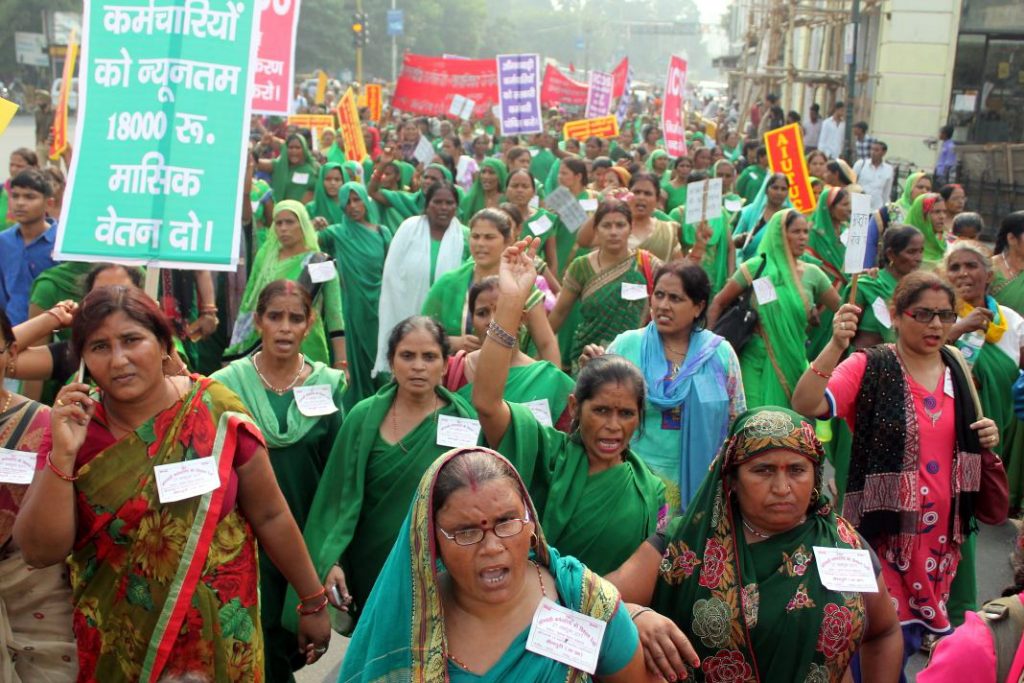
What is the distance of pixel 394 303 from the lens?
7008 mm

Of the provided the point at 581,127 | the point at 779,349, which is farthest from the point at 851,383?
the point at 581,127

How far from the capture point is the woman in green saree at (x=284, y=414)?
3857 millimetres

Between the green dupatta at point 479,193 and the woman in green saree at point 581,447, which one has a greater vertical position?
the green dupatta at point 479,193

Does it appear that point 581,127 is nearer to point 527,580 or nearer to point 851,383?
point 851,383

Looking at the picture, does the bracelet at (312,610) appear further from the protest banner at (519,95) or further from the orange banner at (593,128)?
the orange banner at (593,128)

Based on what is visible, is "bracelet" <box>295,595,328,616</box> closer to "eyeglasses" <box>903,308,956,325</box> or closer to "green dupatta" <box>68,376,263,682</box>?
"green dupatta" <box>68,376,263,682</box>

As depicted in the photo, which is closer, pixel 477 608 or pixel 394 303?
pixel 477 608

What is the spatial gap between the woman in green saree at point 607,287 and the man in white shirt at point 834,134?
13.6 meters

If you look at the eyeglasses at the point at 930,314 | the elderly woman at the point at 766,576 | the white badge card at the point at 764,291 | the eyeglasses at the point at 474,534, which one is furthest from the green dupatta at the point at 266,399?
the white badge card at the point at 764,291

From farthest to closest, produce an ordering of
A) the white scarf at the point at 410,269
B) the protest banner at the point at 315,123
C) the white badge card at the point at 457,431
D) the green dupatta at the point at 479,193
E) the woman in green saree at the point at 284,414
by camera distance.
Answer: the protest banner at the point at 315,123 → the green dupatta at the point at 479,193 → the white scarf at the point at 410,269 → the woman in green saree at the point at 284,414 → the white badge card at the point at 457,431

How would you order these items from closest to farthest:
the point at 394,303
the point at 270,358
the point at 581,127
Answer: the point at 270,358
the point at 394,303
the point at 581,127

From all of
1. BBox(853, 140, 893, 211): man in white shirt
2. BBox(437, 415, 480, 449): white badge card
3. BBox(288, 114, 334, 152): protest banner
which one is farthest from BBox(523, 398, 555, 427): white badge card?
BBox(288, 114, 334, 152): protest banner

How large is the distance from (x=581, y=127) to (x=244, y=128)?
36.4ft

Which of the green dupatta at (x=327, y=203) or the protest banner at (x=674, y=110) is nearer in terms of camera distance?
the green dupatta at (x=327, y=203)
